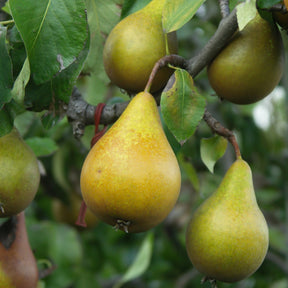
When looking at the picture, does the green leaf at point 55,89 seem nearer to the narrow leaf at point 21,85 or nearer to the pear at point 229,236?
the narrow leaf at point 21,85

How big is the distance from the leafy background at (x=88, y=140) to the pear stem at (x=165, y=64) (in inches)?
1.5

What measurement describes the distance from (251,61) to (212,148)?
0.68 feet

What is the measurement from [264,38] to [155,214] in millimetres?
392

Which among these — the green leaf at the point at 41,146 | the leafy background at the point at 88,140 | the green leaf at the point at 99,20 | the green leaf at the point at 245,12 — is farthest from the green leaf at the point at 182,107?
the green leaf at the point at 41,146

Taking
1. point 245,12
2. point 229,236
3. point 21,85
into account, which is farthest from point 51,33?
point 229,236

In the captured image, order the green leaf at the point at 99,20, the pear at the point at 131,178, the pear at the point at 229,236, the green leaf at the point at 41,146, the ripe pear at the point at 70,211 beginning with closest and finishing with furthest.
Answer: the pear at the point at 131,178 < the pear at the point at 229,236 < the green leaf at the point at 99,20 < the green leaf at the point at 41,146 < the ripe pear at the point at 70,211

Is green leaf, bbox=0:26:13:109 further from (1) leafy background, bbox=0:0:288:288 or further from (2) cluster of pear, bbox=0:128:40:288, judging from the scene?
(2) cluster of pear, bbox=0:128:40:288

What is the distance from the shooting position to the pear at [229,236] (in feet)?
2.80

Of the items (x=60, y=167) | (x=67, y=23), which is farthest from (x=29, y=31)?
(x=60, y=167)

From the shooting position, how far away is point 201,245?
0.88 m

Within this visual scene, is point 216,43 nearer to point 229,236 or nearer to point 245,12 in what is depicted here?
point 245,12

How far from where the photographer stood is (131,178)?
29.5 inches

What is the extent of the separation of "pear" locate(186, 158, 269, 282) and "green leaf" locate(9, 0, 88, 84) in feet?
1.21

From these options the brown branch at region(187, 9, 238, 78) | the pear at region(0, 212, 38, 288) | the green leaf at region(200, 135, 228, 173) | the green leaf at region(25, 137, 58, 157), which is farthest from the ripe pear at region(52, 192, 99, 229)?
the brown branch at region(187, 9, 238, 78)
